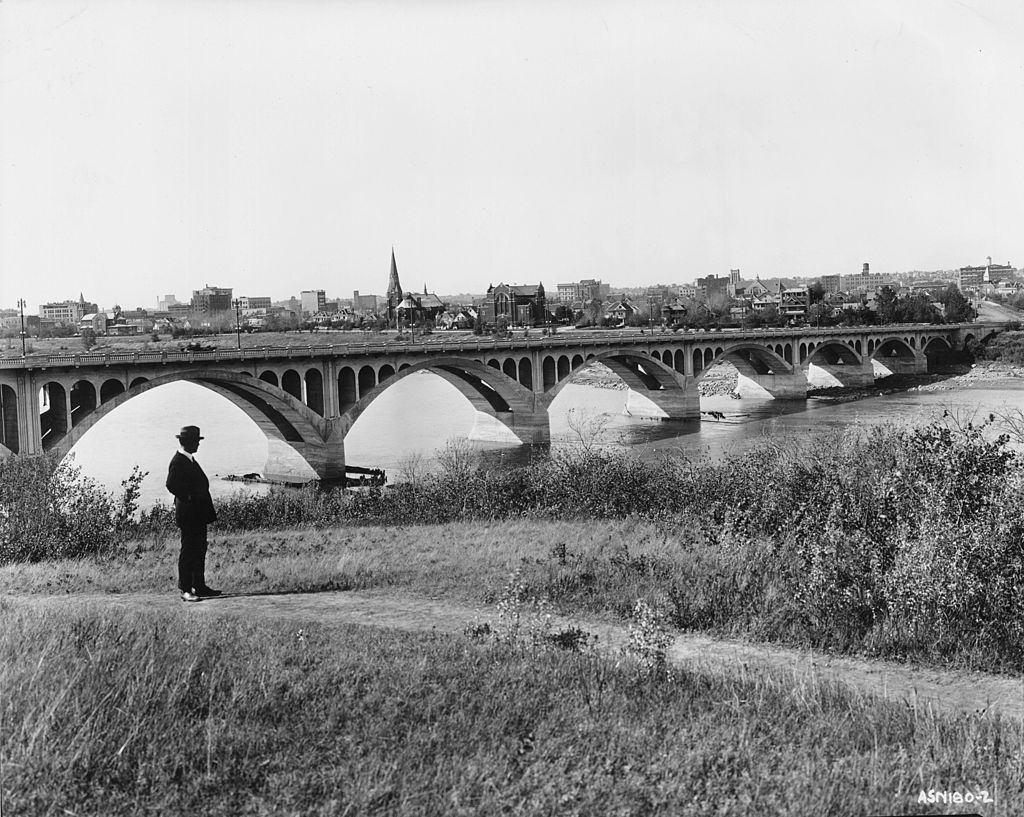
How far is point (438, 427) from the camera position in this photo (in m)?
57.7

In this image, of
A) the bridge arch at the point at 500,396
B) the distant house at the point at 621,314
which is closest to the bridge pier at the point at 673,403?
the bridge arch at the point at 500,396

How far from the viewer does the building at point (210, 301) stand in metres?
167

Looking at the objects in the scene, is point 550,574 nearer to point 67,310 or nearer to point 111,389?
point 111,389

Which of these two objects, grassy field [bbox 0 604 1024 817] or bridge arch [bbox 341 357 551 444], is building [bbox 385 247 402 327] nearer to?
bridge arch [bbox 341 357 551 444]

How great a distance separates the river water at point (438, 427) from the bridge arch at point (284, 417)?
0.91 metres

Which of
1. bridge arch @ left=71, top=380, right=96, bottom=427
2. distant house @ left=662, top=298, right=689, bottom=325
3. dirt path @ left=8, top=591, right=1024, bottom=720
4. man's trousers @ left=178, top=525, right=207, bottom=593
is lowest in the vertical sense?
dirt path @ left=8, top=591, right=1024, bottom=720

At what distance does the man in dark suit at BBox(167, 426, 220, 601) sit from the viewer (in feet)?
31.9

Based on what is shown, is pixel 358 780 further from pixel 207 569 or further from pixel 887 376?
pixel 887 376

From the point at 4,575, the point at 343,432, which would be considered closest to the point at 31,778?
the point at 4,575

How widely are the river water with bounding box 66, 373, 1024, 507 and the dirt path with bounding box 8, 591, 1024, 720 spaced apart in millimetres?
25320

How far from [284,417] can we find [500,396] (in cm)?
1533

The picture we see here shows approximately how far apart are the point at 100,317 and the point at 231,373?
331 feet

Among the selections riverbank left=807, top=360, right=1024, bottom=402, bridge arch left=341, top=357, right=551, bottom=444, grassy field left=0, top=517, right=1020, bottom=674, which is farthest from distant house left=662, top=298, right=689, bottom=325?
grassy field left=0, top=517, right=1020, bottom=674

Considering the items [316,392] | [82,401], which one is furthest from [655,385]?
[82,401]
